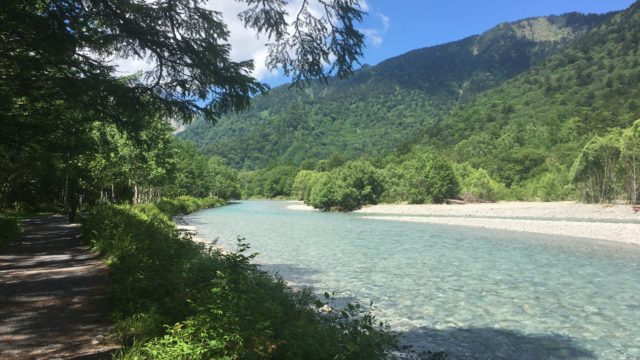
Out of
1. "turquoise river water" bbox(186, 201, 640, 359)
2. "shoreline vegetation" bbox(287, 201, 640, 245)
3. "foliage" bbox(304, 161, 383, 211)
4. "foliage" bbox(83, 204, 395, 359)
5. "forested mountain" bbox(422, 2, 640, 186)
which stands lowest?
"turquoise river water" bbox(186, 201, 640, 359)

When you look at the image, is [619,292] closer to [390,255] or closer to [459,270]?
[459,270]

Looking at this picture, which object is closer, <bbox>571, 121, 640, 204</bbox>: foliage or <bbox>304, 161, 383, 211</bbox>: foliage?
<bbox>571, 121, 640, 204</bbox>: foliage

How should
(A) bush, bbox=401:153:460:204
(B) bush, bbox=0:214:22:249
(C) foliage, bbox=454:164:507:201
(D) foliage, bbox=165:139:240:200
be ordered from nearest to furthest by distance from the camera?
(B) bush, bbox=0:214:22:249, (D) foliage, bbox=165:139:240:200, (A) bush, bbox=401:153:460:204, (C) foliage, bbox=454:164:507:201

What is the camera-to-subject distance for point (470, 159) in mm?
119000

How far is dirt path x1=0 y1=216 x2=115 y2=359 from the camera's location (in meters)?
7.20

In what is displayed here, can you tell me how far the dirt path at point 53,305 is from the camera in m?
7.20

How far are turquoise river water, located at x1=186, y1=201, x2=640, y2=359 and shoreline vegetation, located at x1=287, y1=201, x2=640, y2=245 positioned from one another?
574 centimetres

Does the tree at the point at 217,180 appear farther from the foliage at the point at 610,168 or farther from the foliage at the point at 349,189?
the foliage at the point at 610,168

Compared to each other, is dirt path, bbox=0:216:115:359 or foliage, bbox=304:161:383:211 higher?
foliage, bbox=304:161:383:211

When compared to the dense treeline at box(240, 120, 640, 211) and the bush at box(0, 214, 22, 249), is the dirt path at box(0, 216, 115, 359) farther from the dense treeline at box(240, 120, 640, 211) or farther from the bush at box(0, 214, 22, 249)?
the dense treeline at box(240, 120, 640, 211)

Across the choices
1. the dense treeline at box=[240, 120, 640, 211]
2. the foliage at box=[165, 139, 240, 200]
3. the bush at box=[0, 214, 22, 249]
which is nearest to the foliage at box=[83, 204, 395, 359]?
the bush at box=[0, 214, 22, 249]

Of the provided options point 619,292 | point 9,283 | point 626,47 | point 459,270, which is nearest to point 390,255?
point 459,270

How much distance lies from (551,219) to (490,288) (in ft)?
143

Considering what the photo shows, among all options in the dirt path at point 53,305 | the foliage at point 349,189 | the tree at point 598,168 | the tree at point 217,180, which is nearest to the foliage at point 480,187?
the foliage at point 349,189
